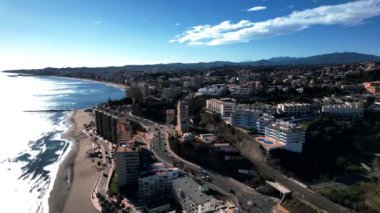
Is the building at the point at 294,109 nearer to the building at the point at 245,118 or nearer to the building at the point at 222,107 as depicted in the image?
the building at the point at 245,118

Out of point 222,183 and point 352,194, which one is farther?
point 222,183

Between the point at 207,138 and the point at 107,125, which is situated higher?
the point at 107,125

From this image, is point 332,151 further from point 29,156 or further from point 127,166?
point 29,156

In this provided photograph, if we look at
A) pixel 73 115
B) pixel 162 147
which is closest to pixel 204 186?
pixel 162 147

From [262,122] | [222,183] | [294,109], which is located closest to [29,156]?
[222,183]

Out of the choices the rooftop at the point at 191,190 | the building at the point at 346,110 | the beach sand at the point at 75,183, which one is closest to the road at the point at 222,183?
the rooftop at the point at 191,190

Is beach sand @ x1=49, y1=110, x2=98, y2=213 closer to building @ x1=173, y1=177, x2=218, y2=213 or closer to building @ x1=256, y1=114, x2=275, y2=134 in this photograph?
building @ x1=173, y1=177, x2=218, y2=213

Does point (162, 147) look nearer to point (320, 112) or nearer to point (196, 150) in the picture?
point (196, 150)
